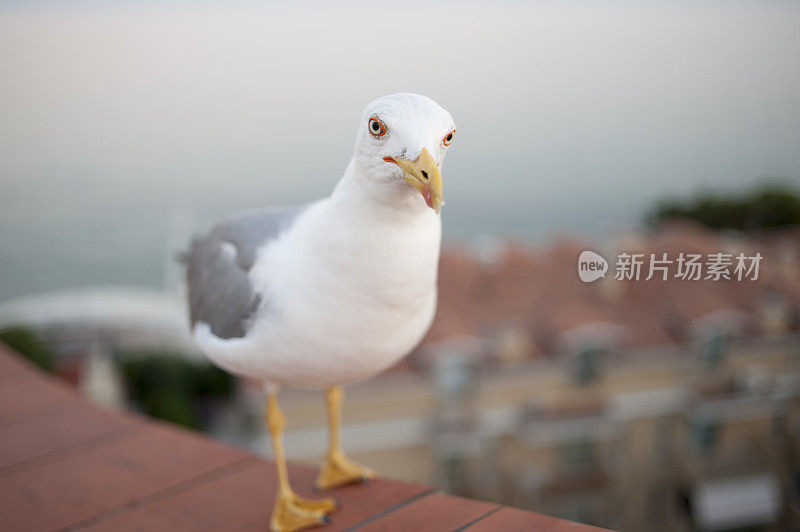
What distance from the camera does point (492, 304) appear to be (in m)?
11.8

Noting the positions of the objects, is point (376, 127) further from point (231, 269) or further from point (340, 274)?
point (231, 269)

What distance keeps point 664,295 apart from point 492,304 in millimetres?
3366

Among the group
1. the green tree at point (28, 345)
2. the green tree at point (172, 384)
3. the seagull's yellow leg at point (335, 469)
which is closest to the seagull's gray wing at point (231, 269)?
the seagull's yellow leg at point (335, 469)

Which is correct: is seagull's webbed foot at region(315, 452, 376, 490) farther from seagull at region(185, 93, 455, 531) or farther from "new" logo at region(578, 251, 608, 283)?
"new" logo at region(578, 251, 608, 283)

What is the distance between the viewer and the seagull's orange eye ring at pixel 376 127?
98 centimetres

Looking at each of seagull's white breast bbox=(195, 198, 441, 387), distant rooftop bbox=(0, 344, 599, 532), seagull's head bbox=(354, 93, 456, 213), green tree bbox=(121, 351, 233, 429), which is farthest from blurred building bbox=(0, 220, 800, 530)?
seagull's head bbox=(354, 93, 456, 213)

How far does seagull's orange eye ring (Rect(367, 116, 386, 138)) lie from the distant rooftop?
709 millimetres

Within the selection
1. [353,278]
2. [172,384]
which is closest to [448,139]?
[353,278]

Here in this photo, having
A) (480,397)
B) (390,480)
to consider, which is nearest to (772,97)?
(480,397)

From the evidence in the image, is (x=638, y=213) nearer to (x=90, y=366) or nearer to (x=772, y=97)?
(x=772, y=97)

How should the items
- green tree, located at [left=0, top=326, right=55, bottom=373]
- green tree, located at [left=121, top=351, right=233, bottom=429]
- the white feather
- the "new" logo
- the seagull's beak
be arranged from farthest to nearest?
1. green tree, located at [left=121, top=351, right=233, bottom=429]
2. green tree, located at [left=0, top=326, right=55, bottom=373]
3. the "new" logo
4. the white feather
5. the seagull's beak

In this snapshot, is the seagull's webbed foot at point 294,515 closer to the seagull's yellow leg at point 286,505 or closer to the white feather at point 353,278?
the seagull's yellow leg at point 286,505

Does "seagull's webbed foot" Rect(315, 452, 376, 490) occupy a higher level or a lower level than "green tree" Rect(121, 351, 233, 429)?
higher

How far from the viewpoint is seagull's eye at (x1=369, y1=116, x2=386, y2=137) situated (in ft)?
3.20
